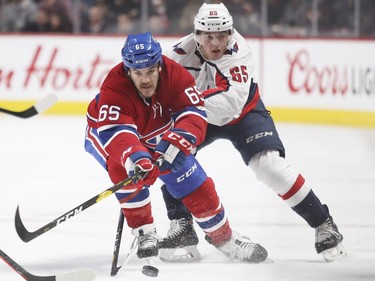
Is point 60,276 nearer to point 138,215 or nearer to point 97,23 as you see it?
point 138,215

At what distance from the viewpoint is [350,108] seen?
768 centimetres

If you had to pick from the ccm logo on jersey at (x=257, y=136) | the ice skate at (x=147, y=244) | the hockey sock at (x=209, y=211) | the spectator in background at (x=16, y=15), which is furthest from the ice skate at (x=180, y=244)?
the spectator in background at (x=16, y=15)

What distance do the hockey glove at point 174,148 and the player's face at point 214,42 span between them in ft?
2.10

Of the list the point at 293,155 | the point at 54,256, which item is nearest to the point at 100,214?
the point at 54,256

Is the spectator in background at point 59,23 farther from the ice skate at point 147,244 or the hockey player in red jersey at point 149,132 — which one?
the ice skate at point 147,244

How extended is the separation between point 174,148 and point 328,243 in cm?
83

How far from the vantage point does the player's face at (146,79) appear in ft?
11.3

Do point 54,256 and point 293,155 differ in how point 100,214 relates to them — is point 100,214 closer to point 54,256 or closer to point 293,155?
point 54,256

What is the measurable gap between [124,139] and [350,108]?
454 cm

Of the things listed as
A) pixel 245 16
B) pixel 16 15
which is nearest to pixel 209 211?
pixel 245 16

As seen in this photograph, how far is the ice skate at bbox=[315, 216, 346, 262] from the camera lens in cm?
386

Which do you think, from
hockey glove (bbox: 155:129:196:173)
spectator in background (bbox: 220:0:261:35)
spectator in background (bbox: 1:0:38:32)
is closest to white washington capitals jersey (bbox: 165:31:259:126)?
hockey glove (bbox: 155:129:196:173)

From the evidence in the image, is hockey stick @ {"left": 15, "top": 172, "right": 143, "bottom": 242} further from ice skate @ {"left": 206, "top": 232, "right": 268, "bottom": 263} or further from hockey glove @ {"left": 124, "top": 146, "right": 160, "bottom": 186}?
ice skate @ {"left": 206, "top": 232, "right": 268, "bottom": 263}

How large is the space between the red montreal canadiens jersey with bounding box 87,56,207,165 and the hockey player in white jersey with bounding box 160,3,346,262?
34cm
